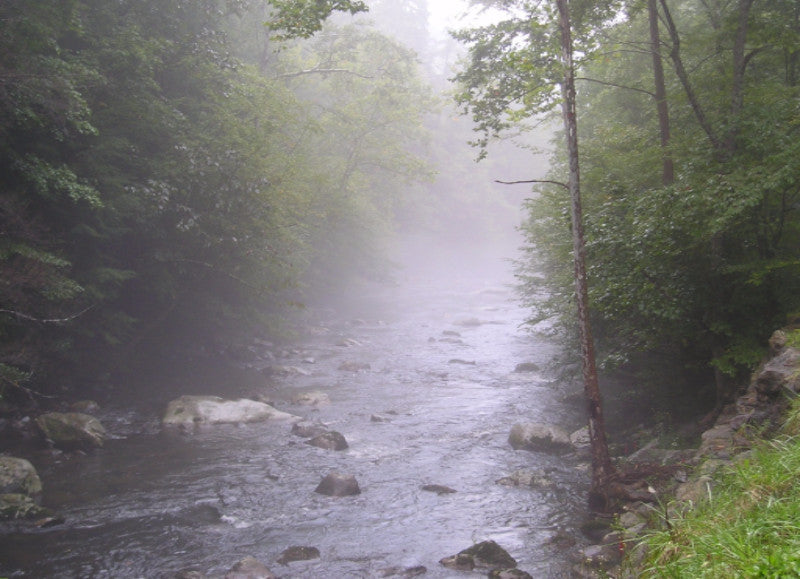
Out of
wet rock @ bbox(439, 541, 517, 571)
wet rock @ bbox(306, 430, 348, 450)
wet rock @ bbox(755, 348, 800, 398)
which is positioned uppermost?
wet rock @ bbox(755, 348, 800, 398)

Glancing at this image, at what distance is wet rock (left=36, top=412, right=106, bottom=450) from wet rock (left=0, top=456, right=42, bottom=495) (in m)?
2.15

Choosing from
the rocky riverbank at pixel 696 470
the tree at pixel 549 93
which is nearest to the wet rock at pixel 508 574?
the rocky riverbank at pixel 696 470

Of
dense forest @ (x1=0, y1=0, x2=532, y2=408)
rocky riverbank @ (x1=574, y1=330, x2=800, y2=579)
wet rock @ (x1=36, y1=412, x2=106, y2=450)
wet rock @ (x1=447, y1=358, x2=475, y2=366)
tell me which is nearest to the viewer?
rocky riverbank @ (x1=574, y1=330, x2=800, y2=579)

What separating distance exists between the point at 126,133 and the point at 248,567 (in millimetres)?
11901

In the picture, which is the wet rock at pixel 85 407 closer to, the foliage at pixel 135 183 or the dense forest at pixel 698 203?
the foliage at pixel 135 183

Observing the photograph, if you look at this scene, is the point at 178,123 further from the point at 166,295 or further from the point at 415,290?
the point at 415,290

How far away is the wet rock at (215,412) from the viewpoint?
45.8 ft

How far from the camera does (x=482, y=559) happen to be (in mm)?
7711

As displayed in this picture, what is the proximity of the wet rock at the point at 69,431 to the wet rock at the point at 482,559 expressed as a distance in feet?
27.8

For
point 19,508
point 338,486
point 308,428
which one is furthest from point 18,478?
point 308,428

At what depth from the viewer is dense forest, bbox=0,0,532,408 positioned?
1066 cm

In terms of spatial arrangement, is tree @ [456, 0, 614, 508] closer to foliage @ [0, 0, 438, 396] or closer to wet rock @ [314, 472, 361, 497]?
foliage @ [0, 0, 438, 396]

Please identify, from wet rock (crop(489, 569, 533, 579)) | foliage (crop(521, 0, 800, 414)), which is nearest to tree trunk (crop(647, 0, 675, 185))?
foliage (crop(521, 0, 800, 414))

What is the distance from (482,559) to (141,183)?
1251 centimetres
